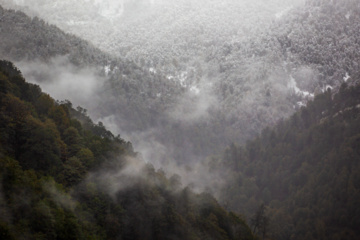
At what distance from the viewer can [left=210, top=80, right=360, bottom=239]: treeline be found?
414 ft

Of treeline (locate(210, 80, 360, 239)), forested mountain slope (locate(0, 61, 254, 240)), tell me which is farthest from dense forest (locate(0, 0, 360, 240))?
treeline (locate(210, 80, 360, 239))

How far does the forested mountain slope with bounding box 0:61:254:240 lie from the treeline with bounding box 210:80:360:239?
47487 millimetres

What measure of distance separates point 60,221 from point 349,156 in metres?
134

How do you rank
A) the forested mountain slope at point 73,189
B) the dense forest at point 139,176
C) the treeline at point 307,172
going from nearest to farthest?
the forested mountain slope at point 73,189, the dense forest at point 139,176, the treeline at point 307,172

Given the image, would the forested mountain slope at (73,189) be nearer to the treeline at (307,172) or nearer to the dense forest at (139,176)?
the dense forest at (139,176)

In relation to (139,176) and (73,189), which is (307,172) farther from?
(73,189)

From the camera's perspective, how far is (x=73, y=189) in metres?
52.7

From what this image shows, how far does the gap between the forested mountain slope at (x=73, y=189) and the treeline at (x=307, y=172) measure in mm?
47487

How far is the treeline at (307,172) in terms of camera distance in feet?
414

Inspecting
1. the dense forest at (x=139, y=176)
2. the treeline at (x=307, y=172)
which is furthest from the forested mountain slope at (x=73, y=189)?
the treeline at (x=307, y=172)

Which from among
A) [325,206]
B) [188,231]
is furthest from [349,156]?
[188,231]

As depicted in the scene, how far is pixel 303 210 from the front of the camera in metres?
133

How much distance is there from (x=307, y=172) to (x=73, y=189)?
12377 cm

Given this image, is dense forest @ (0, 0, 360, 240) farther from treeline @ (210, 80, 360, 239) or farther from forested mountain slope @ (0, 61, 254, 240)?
treeline @ (210, 80, 360, 239)
